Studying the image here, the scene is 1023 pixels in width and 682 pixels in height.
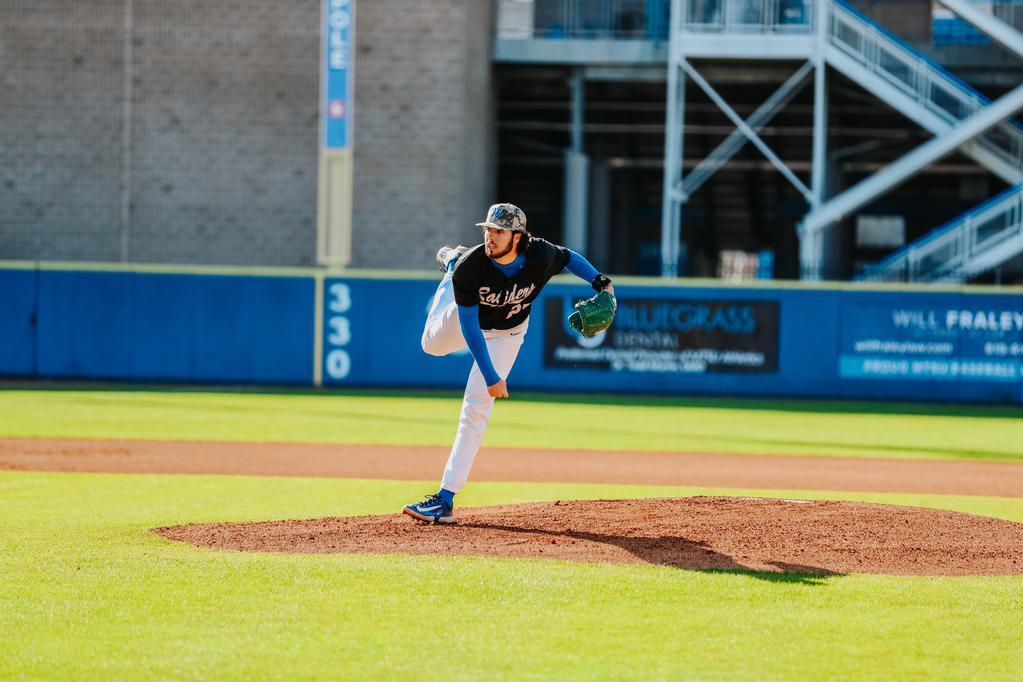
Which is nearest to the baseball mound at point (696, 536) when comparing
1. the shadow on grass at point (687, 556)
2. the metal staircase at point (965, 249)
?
the shadow on grass at point (687, 556)

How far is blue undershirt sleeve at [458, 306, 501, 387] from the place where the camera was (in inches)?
300

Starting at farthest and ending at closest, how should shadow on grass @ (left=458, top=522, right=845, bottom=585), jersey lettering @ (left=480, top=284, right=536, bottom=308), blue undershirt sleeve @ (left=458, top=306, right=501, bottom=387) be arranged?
jersey lettering @ (left=480, top=284, right=536, bottom=308) → blue undershirt sleeve @ (left=458, top=306, right=501, bottom=387) → shadow on grass @ (left=458, top=522, right=845, bottom=585)

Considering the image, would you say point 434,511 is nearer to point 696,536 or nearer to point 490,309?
point 490,309

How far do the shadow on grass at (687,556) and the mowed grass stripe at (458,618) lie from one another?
9cm

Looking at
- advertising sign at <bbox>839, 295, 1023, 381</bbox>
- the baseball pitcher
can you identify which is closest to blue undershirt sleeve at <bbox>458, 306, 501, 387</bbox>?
the baseball pitcher

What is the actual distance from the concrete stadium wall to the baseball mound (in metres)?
18.5

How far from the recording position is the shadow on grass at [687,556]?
6684 mm

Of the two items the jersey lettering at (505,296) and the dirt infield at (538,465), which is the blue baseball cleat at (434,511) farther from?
the dirt infield at (538,465)

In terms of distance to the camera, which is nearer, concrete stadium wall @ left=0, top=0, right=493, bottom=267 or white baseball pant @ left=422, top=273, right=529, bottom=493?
white baseball pant @ left=422, top=273, right=529, bottom=493

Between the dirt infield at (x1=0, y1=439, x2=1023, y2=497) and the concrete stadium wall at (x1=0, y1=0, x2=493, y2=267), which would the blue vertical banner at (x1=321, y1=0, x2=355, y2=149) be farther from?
the dirt infield at (x1=0, y1=439, x2=1023, y2=497)

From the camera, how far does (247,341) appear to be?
23172 mm

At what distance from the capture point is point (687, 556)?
7109 mm

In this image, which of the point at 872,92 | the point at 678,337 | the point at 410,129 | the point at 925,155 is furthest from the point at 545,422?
the point at 872,92

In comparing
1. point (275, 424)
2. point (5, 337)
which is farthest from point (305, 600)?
point (5, 337)
